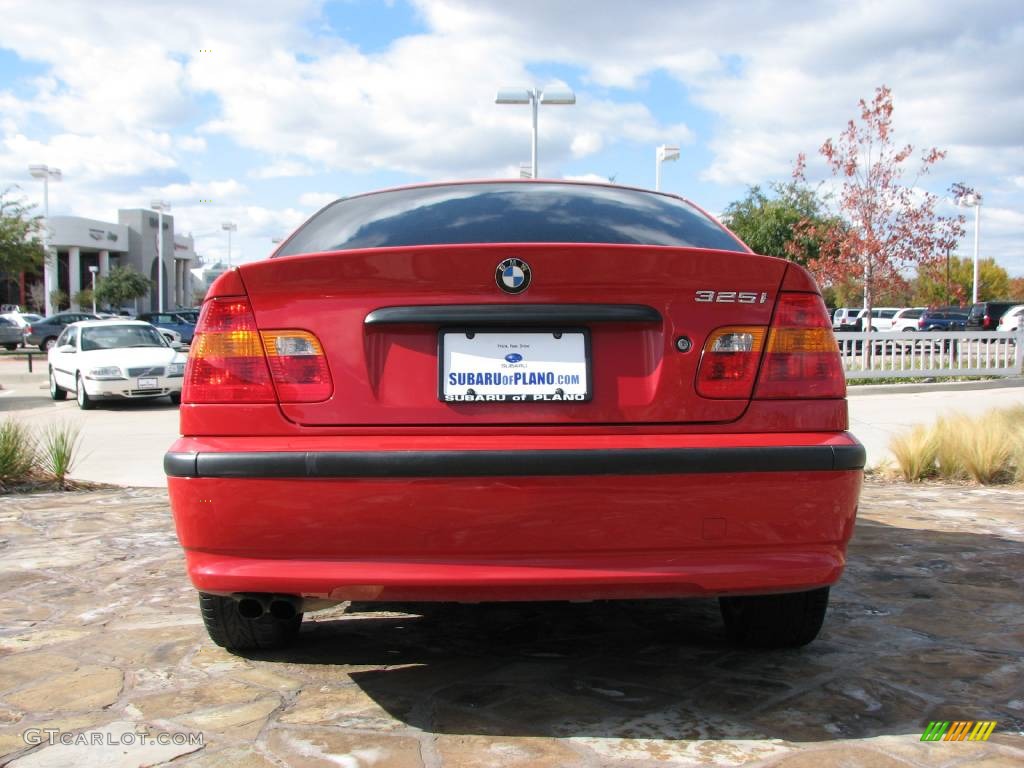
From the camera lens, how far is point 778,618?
3.20 metres

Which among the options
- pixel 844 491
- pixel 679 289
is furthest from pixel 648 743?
pixel 679 289

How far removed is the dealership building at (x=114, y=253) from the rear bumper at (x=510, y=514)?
73.7 meters

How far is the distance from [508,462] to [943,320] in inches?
1749

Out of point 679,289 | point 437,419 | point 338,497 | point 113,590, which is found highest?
point 679,289

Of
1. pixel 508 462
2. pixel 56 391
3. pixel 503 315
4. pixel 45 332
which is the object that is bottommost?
pixel 56 391

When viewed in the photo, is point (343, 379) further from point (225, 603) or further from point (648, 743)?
point (648, 743)

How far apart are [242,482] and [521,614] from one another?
1.64m

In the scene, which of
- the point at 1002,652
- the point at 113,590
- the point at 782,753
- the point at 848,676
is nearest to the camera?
the point at 782,753

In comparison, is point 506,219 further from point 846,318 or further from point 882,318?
point 882,318

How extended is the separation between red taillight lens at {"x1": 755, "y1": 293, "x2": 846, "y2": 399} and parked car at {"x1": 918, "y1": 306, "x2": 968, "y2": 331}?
40.4m

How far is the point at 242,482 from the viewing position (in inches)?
99.5

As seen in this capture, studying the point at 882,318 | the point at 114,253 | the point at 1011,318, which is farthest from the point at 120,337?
the point at 114,253

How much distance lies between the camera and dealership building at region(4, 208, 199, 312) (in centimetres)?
7719

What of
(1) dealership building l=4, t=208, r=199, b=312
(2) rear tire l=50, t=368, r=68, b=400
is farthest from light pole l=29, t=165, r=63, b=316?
(2) rear tire l=50, t=368, r=68, b=400
